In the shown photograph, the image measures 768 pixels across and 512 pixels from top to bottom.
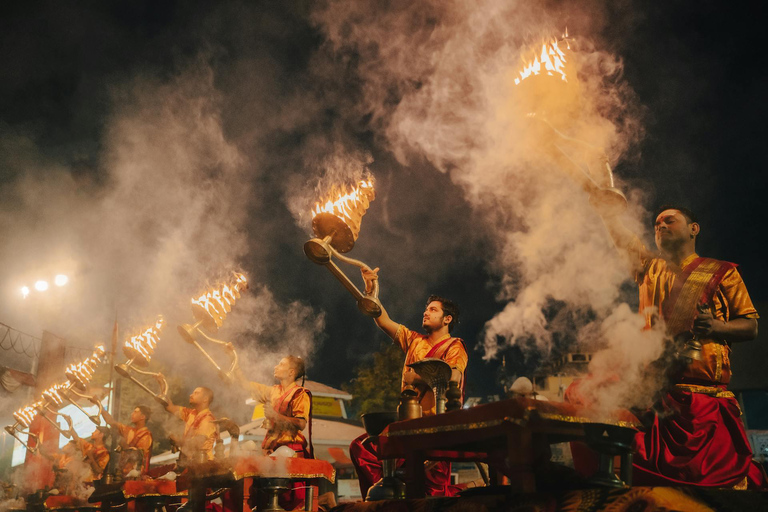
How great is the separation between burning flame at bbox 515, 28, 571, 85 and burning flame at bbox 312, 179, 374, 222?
197 centimetres

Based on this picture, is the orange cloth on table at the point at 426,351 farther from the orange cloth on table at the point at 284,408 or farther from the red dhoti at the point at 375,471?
the orange cloth on table at the point at 284,408

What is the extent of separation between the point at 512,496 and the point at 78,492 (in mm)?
11874

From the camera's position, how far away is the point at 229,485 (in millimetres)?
5656

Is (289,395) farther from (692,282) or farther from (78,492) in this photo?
(78,492)

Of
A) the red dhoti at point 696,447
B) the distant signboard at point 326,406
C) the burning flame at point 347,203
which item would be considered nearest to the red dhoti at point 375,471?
the red dhoti at point 696,447

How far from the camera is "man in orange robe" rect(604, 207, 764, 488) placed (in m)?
3.47

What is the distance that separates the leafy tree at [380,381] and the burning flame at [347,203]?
58.6 feet

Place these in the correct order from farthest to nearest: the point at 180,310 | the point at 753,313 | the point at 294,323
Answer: the point at 180,310 → the point at 294,323 → the point at 753,313

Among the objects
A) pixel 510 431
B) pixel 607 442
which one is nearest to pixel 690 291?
pixel 607 442

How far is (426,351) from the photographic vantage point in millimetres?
5570

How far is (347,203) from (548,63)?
2.26 m

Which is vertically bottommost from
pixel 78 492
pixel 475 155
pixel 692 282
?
pixel 78 492

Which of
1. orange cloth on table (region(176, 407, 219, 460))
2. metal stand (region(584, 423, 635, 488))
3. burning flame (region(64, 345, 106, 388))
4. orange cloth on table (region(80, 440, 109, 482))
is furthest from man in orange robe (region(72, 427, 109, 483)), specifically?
metal stand (region(584, 423, 635, 488))

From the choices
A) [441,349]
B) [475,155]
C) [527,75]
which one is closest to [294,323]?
[475,155]
